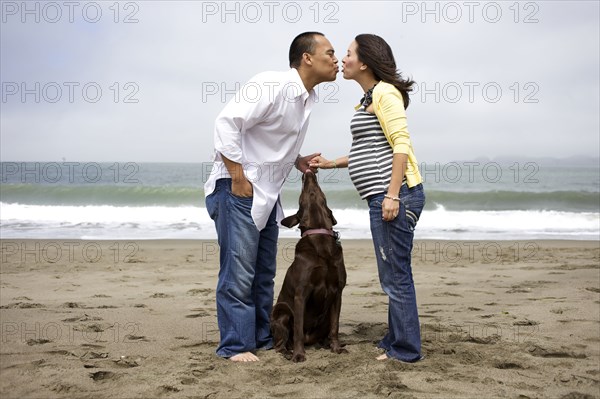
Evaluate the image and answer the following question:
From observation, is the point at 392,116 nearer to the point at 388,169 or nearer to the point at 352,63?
the point at 388,169

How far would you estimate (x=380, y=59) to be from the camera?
386 centimetres

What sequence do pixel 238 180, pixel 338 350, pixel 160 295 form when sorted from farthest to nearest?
pixel 160 295 < pixel 338 350 < pixel 238 180

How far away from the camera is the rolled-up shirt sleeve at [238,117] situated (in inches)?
152

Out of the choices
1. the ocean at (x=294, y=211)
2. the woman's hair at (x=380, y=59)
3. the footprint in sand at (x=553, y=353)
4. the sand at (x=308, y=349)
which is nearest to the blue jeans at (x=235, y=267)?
the sand at (x=308, y=349)

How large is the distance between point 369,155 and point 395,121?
11.4 inches

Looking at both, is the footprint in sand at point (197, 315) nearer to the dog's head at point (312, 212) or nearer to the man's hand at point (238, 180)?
the dog's head at point (312, 212)

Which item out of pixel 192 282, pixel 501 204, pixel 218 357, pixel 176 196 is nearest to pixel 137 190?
pixel 176 196

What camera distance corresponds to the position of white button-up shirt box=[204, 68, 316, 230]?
3875 mm

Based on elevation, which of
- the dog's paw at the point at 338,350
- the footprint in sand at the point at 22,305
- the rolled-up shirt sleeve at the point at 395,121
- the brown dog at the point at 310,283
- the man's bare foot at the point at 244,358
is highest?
the rolled-up shirt sleeve at the point at 395,121

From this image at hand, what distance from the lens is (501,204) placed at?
66.7 ft

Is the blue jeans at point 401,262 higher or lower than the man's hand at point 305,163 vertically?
lower

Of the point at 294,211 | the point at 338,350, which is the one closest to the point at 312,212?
the point at 338,350

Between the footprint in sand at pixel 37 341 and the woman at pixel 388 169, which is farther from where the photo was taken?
the footprint in sand at pixel 37 341

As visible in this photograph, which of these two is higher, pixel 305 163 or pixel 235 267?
pixel 305 163
